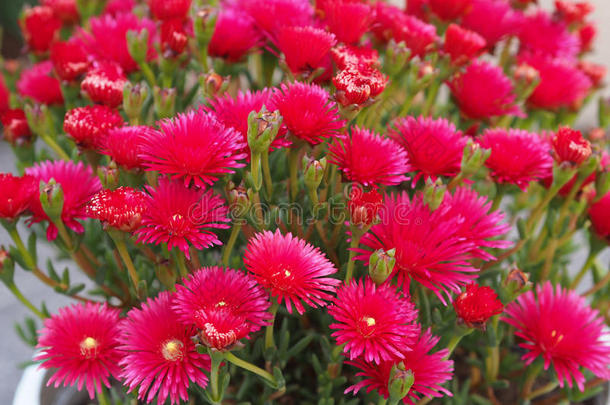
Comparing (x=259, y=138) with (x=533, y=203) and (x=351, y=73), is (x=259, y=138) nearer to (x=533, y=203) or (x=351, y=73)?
(x=351, y=73)

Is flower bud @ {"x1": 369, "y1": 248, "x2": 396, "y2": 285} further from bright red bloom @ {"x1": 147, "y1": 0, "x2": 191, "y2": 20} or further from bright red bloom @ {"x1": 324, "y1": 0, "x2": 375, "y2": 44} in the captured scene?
bright red bloom @ {"x1": 147, "y1": 0, "x2": 191, "y2": 20}

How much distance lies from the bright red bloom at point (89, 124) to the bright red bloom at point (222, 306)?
0.13 m

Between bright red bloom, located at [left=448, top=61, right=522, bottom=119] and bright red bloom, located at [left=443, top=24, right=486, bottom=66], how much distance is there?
1 cm

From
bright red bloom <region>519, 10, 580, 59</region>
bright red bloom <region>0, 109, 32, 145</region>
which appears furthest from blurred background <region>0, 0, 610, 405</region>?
bright red bloom <region>0, 109, 32, 145</region>

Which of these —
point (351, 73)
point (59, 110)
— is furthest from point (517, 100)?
point (59, 110)

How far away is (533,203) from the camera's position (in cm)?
65

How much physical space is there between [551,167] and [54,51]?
0.43 m

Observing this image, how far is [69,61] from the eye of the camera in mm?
475

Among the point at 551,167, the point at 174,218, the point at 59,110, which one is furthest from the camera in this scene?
the point at 59,110

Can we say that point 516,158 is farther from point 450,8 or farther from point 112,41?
point 112,41

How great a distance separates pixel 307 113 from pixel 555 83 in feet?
1.09

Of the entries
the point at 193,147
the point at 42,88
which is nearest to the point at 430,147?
the point at 193,147

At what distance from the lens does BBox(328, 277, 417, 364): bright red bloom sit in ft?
1.03

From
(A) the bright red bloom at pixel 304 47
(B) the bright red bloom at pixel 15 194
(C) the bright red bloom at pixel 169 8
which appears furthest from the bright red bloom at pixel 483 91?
(B) the bright red bloom at pixel 15 194
